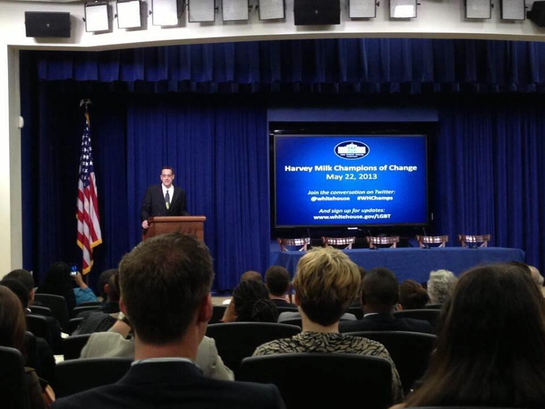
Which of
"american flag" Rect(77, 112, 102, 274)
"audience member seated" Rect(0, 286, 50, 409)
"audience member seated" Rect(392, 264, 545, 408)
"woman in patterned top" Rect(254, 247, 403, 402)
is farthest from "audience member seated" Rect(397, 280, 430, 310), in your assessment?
Result: "american flag" Rect(77, 112, 102, 274)

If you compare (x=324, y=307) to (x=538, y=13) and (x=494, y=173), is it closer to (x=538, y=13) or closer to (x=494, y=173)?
(x=538, y=13)

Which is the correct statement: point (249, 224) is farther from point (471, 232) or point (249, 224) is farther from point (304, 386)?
point (304, 386)

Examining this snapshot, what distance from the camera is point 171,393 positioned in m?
1.18

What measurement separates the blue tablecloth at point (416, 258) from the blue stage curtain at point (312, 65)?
2189 mm

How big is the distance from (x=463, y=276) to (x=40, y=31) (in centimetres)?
763

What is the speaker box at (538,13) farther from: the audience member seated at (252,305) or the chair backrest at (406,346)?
the chair backrest at (406,346)

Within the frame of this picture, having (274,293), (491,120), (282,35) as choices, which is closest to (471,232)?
(491,120)

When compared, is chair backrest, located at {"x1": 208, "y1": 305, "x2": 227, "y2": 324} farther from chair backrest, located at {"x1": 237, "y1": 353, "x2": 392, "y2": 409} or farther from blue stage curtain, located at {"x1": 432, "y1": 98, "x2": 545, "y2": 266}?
blue stage curtain, located at {"x1": 432, "y1": 98, "x2": 545, "y2": 266}

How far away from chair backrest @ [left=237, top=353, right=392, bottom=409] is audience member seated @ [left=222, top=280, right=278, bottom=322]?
137 centimetres

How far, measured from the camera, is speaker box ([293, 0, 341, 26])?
7.88 metres

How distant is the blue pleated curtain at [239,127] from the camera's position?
30.0 ft

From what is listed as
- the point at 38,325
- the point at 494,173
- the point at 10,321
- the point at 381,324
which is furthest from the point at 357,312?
the point at 494,173

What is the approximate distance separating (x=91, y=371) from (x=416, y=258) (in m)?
7.41

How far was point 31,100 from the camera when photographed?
9227mm
